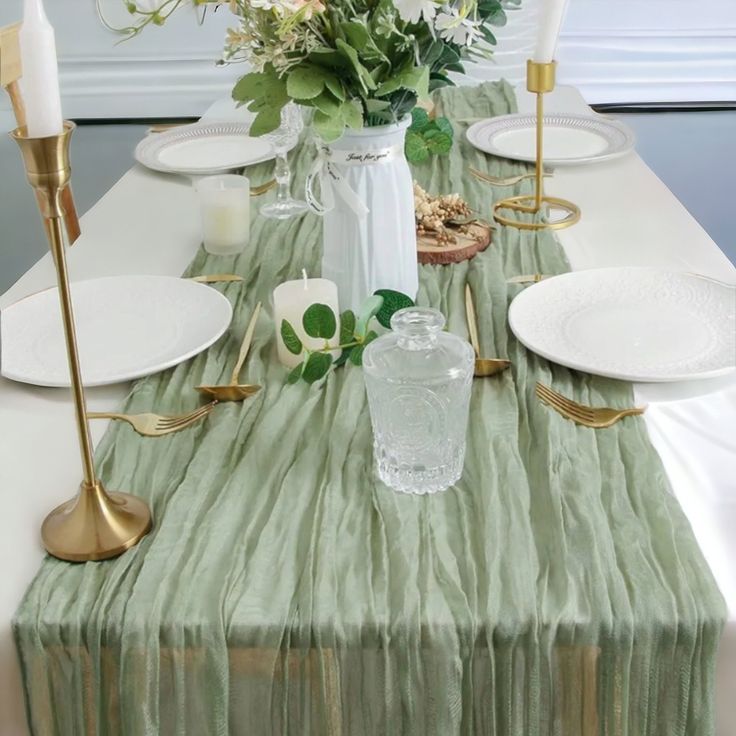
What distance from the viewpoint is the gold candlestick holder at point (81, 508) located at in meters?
0.68

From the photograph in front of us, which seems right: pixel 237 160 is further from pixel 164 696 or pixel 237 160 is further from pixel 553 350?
pixel 164 696

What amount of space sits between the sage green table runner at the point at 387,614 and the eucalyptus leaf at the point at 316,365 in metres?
0.12

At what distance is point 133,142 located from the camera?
3.09m

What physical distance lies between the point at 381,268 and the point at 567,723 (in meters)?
0.58

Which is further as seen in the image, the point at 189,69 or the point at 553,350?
the point at 189,69

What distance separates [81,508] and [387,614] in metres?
0.26

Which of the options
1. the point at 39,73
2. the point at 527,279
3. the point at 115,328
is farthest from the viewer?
the point at 527,279

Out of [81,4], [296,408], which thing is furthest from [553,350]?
[81,4]

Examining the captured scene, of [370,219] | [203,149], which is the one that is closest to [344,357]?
[370,219]

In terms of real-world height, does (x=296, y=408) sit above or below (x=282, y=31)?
below

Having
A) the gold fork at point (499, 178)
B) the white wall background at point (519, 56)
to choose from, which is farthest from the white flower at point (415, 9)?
the white wall background at point (519, 56)

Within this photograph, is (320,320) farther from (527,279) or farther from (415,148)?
(415,148)

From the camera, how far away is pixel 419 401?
0.82 metres

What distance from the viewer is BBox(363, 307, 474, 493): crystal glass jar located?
817 mm
